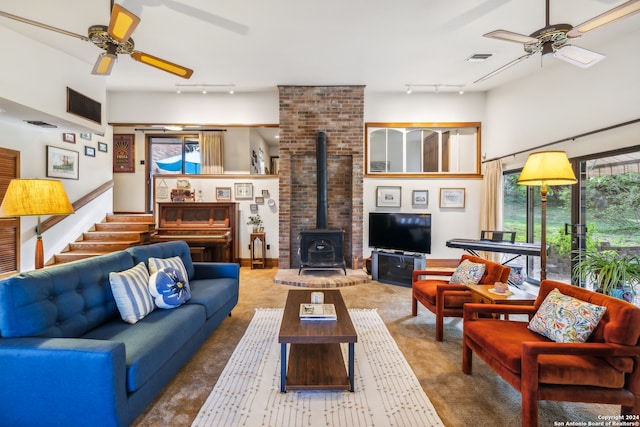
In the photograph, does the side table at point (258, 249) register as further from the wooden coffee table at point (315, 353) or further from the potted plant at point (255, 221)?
the wooden coffee table at point (315, 353)

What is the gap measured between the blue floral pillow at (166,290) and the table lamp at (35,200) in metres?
0.85

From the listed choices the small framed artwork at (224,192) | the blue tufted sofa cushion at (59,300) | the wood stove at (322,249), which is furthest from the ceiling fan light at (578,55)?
the small framed artwork at (224,192)


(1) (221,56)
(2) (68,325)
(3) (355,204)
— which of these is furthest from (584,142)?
(2) (68,325)

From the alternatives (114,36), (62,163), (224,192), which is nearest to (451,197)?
(224,192)

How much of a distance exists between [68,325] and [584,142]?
5578 millimetres

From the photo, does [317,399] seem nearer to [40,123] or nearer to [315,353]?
A: [315,353]

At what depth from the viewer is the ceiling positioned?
3113mm

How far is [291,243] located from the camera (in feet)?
18.9

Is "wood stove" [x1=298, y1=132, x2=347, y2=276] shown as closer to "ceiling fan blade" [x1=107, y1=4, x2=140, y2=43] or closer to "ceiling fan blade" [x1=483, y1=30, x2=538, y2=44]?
"ceiling fan blade" [x1=483, y1=30, x2=538, y2=44]

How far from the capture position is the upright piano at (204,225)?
18.1 ft

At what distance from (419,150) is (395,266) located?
2490 mm

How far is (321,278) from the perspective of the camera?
16.4ft

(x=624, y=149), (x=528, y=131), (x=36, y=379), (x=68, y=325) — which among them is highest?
(x=528, y=131)

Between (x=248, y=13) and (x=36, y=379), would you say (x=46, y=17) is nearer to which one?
(x=248, y=13)
